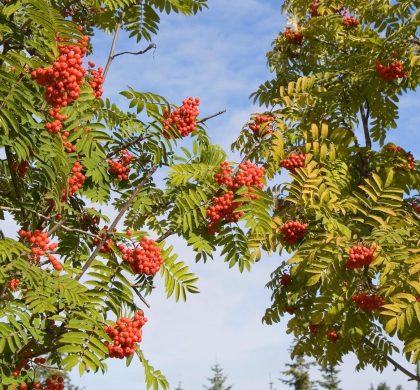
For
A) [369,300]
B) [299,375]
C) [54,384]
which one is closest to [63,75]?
[54,384]

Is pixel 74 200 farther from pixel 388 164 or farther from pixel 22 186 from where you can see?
pixel 388 164

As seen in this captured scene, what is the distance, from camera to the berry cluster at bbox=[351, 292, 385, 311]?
4.81m

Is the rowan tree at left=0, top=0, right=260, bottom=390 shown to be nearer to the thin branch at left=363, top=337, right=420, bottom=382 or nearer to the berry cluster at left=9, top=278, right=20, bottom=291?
the berry cluster at left=9, top=278, right=20, bottom=291

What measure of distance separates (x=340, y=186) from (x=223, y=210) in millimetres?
2702

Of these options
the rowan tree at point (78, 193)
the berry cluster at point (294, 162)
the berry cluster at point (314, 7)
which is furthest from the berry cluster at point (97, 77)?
the berry cluster at point (314, 7)

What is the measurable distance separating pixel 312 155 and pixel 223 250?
6.59ft

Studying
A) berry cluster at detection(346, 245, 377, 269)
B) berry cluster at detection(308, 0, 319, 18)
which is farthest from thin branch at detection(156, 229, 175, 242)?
berry cluster at detection(308, 0, 319, 18)

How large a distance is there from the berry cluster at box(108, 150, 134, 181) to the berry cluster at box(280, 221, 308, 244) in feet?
5.48

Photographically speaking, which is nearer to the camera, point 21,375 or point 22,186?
point 21,375

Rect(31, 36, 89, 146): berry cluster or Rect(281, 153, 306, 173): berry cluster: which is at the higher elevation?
Rect(281, 153, 306, 173): berry cluster

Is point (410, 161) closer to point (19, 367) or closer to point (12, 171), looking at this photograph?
point (12, 171)

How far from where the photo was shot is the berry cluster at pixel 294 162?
17.9ft

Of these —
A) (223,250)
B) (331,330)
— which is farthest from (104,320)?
(331,330)

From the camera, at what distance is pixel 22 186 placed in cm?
374
